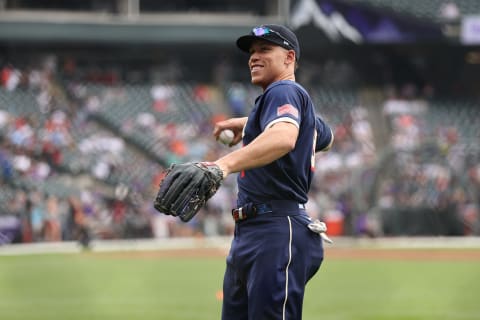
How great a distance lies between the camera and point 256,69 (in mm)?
4359

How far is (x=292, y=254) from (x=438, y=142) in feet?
65.9

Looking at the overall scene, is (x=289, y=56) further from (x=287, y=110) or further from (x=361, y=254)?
(x=361, y=254)

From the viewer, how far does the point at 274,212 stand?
4.34 m

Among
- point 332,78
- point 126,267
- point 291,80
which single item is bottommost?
point 126,267

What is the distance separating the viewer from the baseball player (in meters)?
4.22

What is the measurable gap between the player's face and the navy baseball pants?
0.62 meters

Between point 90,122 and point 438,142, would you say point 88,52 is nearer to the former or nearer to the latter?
point 90,122

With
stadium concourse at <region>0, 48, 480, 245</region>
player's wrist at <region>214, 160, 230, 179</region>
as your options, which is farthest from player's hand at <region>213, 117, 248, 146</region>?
stadium concourse at <region>0, 48, 480, 245</region>

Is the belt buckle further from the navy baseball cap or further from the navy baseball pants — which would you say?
the navy baseball cap

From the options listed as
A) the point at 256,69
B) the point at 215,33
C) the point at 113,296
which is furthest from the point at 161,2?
the point at 256,69

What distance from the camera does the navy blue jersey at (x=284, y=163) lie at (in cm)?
420

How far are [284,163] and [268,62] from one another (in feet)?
1.58

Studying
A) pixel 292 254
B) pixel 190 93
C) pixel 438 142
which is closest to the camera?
pixel 292 254

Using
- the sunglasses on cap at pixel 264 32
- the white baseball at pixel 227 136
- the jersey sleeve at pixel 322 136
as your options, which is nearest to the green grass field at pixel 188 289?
the white baseball at pixel 227 136
